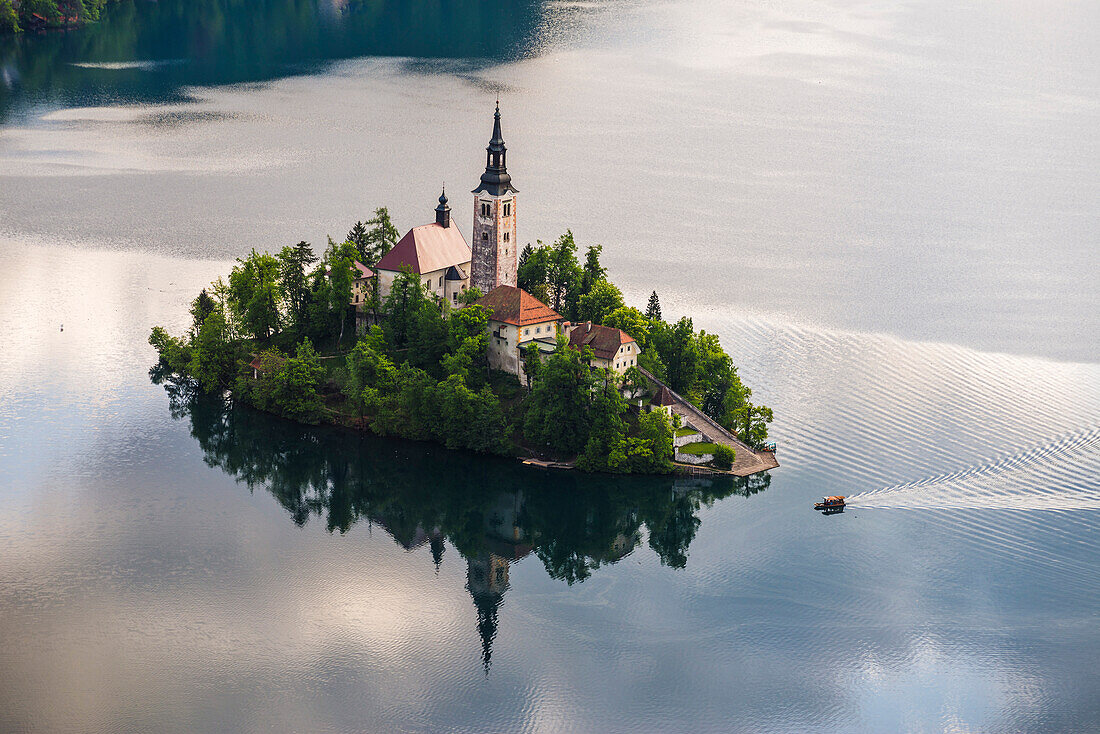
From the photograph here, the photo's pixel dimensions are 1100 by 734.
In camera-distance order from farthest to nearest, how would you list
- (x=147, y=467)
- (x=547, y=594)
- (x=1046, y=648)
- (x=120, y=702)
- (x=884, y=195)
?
(x=884, y=195) → (x=147, y=467) → (x=547, y=594) → (x=1046, y=648) → (x=120, y=702)

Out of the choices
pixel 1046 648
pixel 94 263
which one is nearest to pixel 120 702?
pixel 1046 648

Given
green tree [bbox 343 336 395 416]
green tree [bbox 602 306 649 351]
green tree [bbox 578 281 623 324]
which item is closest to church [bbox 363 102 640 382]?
green tree [bbox 602 306 649 351]

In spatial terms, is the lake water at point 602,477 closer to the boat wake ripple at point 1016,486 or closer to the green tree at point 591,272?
the boat wake ripple at point 1016,486

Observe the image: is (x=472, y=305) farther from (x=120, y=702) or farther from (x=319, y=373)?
(x=120, y=702)

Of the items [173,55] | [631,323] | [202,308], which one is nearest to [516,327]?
[631,323]

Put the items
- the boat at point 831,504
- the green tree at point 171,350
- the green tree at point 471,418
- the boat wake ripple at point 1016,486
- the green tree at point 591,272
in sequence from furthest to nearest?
the green tree at point 591,272
the green tree at point 171,350
the green tree at point 471,418
the boat wake ripple at point 1016,486
the boat at point 831,504

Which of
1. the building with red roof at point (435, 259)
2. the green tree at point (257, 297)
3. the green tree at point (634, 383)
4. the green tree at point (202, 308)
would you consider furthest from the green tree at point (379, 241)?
the green tree at point (634, 383)

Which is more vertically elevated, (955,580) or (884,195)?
(884,195)

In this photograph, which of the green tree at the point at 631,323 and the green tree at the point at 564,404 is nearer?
the green tree at the point at 564,404
